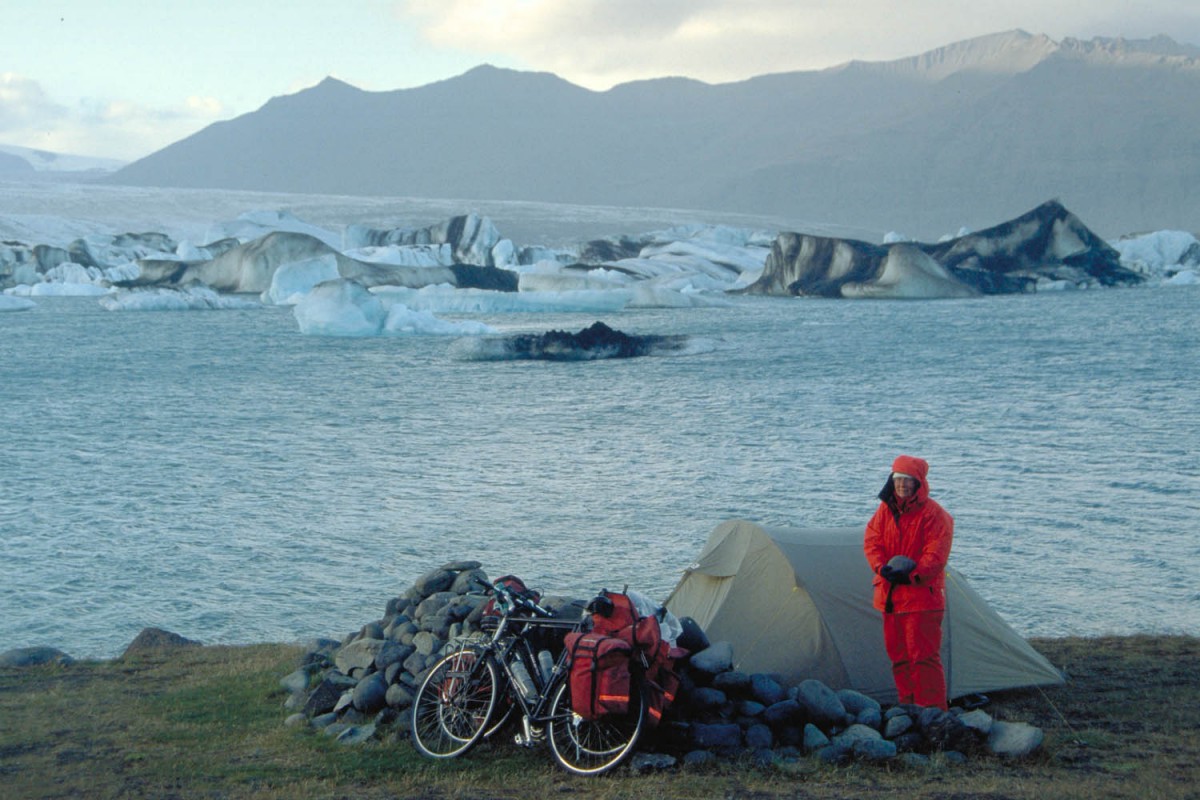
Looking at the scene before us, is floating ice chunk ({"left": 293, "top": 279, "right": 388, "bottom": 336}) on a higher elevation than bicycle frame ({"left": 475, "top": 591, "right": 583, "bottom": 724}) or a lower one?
lower

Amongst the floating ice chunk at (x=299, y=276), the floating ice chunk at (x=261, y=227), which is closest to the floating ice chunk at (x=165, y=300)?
the floating ice chunk at (x=299, y=276)

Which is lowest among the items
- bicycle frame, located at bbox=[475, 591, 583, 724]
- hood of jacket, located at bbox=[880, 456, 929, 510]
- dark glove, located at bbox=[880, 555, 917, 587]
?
bicycle frame, located at bbox=[475, 591, 583, 724]

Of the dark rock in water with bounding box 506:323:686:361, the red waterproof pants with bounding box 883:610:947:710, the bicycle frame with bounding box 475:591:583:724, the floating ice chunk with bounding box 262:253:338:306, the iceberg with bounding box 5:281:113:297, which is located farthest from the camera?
the iceberg with bounding box 5:281:113:297

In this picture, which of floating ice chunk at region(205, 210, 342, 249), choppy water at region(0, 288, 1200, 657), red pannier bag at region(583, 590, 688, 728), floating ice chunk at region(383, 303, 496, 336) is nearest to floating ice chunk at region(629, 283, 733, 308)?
floating ice chunk at region(383, 303, 496, 336)

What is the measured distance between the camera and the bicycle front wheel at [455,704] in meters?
5.08

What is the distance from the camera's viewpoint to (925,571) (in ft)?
17.5

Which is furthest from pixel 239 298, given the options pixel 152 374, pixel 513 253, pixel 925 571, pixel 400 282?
pixel 925 571

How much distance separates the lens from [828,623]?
646 centimetres

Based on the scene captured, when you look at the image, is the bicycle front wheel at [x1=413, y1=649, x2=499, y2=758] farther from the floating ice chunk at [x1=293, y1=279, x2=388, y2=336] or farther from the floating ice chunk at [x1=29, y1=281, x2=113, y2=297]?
the floating ice chunk at [x1=29, y1=281, x2=113, y2=297]

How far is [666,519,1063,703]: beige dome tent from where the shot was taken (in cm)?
640

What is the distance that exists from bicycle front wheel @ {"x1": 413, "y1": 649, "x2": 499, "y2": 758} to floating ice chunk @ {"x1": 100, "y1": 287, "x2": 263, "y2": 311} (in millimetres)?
46108

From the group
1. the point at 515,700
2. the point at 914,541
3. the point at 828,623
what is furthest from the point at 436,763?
the point at 828,623

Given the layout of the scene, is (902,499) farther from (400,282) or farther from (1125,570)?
(400,282)

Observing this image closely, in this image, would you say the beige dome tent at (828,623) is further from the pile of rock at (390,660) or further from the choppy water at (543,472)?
the choppy water at (543,472)
